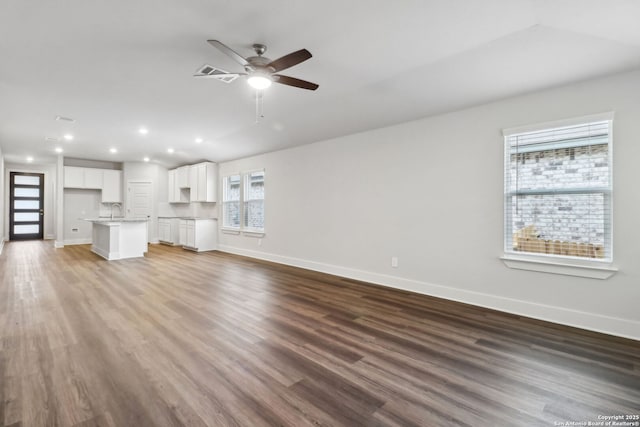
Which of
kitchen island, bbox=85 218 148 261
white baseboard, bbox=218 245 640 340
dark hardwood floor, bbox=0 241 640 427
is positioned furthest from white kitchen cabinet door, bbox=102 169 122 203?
white baseboard, bbox=218 245 640 340

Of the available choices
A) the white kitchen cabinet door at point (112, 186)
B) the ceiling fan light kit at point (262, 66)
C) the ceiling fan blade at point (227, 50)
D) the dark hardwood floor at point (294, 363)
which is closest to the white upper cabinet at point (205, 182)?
the white kitchen cabinet door at point (112, 186)

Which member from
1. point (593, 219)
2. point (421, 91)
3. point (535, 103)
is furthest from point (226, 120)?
point (593, 219)

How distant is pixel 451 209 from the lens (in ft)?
13.1

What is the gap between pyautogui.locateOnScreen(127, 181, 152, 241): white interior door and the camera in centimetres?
977

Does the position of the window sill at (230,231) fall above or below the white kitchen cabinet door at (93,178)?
below

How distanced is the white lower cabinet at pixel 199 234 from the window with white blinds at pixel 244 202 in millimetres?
434

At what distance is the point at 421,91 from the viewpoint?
3678 millimetres

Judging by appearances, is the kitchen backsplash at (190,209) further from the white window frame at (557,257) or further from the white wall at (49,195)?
the white window frame at (557,257)

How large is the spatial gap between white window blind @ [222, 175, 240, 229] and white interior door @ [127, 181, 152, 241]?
3.37 m

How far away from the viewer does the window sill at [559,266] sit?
2.94 m

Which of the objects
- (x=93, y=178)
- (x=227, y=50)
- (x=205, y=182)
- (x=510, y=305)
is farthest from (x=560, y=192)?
(x=93, y=178)

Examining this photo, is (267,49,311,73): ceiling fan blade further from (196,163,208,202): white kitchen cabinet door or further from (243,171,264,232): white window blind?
(196,163,208,202): white kitchen cabinet door

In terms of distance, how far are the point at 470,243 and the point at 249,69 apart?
10.8 feet

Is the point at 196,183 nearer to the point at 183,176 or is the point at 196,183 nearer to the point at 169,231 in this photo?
the point at 183,176
